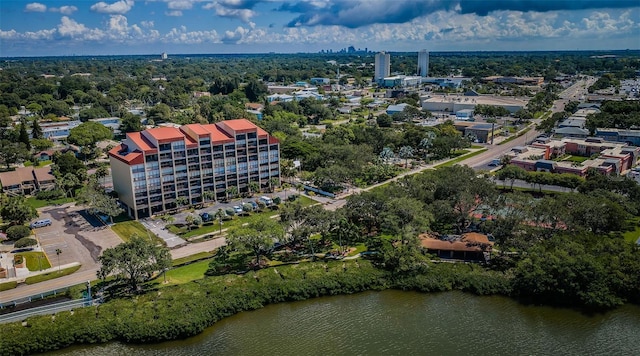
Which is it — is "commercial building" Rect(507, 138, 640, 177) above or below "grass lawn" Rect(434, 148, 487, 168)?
above

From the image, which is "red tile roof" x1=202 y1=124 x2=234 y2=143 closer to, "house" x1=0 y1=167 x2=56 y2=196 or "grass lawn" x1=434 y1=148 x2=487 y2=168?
"house" x1=0 y1=167 x2=56 y2=196

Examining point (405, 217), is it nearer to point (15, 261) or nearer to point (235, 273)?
point (235, 273)

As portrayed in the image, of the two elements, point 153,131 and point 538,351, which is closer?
point 538,351

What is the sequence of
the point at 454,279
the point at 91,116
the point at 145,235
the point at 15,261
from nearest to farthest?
the point at 454,279, the point at 15,261, the point at 145,235, the point at 91,116

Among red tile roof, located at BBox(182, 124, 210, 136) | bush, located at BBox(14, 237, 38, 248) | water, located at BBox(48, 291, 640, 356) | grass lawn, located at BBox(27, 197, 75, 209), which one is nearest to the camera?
water, located at BBox(48, 291, 640, 356)

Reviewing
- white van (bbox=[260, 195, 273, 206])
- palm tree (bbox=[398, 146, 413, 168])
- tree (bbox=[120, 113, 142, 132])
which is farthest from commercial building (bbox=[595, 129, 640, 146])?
tree (bbox=[120, 113, 142, 132])

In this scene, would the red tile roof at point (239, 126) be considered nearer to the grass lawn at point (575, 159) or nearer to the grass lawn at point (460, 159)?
the grass lawn at point (460, 159)

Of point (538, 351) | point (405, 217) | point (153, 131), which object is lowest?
point (538, 351)

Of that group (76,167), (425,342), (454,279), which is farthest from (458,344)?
(76,167)
